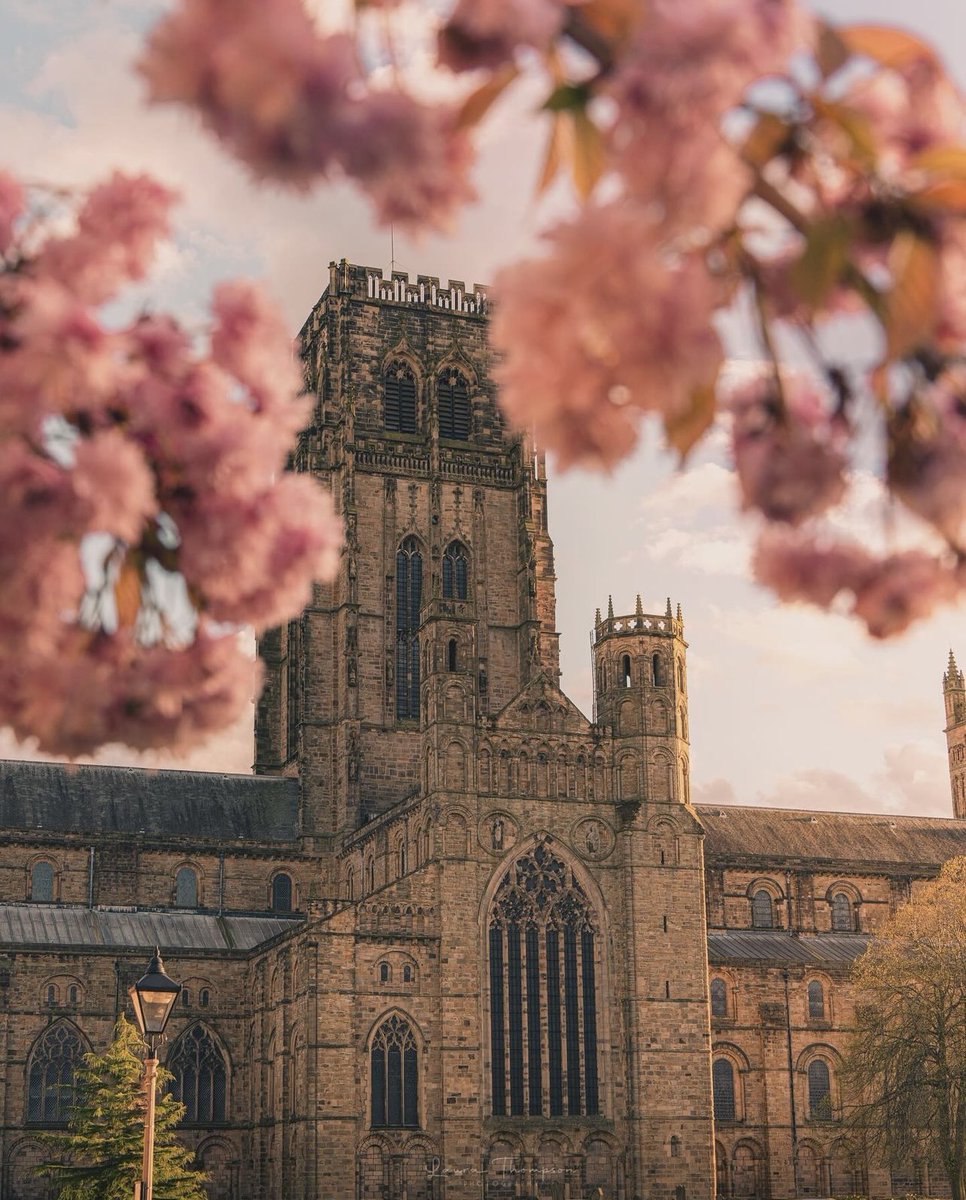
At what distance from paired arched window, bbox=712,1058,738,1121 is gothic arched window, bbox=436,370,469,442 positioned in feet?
89.0

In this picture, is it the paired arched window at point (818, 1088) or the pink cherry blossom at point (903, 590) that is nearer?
the pink cherry blossom at point (903, 590)

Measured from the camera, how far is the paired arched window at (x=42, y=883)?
2537 inches

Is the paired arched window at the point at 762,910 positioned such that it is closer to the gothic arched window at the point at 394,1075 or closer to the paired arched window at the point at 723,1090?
the paired arched window at the point at 723,1090

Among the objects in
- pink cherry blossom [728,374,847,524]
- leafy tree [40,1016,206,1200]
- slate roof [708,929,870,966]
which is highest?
slate roof [708,929,870,966]

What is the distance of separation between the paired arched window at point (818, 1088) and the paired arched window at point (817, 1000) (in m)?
1.57

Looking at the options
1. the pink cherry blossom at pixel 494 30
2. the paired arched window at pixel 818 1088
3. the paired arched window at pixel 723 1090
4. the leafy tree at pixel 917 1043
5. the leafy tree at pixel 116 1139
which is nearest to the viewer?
the pink cherry blossom at pixel 494 30

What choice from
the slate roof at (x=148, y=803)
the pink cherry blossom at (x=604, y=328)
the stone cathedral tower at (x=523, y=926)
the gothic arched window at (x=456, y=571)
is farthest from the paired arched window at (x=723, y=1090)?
the pink cherry blossom at (x=604, y=328)

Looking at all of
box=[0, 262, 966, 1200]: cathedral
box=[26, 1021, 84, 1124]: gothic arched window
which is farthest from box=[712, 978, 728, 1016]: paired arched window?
box=[26, 1021, 84, 1124]: gothic arched window

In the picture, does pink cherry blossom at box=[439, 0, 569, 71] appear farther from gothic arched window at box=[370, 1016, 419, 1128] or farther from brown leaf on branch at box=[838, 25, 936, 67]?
gothic arched window at box=[370, 1016, 419, 1128]

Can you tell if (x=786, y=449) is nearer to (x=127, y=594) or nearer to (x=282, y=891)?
(x=127, y=594)

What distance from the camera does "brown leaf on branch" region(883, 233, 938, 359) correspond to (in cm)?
439

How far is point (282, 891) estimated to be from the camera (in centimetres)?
6794

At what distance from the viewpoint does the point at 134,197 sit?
5621 mm

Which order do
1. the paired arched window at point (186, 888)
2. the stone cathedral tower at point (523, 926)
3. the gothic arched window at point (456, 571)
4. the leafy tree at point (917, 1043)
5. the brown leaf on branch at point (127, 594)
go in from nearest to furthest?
the brown leaf on branch at point (127, 594)
the leafy tree at point (917, 1043)
the stone cathedral tower at point (523, 926)
the paired arched window at point (186, 888)
the gothic arched window at point (456, 571)
